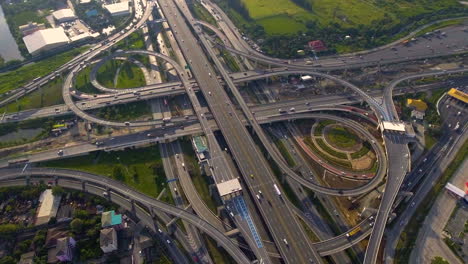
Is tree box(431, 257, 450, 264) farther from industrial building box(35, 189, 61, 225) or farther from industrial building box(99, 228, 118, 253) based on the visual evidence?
industrial building box(35, 189, 61, 225)

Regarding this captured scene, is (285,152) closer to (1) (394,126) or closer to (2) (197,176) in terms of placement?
(2) (197,176)

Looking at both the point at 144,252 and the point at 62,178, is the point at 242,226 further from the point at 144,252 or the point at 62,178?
the point at 62,178

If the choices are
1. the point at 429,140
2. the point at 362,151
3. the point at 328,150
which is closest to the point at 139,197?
the point at 328,150

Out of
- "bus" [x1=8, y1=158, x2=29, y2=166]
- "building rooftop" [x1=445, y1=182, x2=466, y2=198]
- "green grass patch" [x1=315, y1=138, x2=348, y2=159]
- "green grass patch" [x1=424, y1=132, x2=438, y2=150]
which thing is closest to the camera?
"building rooftop" [x1=445, y1=182, x2=466, y2=198]

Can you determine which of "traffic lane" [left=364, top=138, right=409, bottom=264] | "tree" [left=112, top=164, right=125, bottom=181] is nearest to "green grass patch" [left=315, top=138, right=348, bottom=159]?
"traffic lane" [left=364, top=138, right=409, bottom=264]

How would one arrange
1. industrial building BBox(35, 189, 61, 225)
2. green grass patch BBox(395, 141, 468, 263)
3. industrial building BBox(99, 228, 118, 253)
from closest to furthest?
industrial building BBox(99, 228, 118, 253) < green grass patch BBox(395, 141, 468, 263) < industrial building BBox(35, 189, 61, 225)

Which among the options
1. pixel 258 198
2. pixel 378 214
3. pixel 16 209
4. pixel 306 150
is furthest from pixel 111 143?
pixel 378 214
